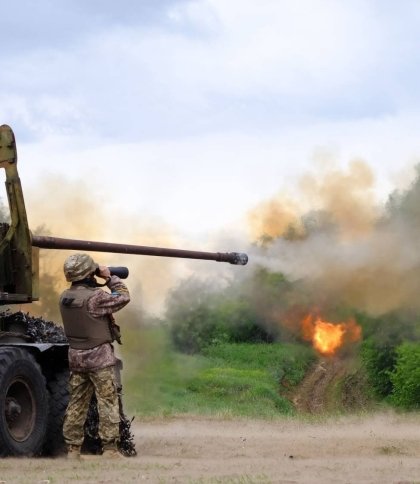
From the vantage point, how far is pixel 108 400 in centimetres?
1123

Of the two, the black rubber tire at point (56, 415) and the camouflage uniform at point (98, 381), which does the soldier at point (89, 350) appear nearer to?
the camouflage uniform at point (98, 381)

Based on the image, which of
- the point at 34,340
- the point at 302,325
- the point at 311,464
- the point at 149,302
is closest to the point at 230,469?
the point at 311,464

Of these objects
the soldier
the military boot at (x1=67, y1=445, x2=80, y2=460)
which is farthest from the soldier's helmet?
the military boot at (x1=67, y1=445, x2=80, y2=460)

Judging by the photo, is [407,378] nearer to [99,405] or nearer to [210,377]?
[210,377]

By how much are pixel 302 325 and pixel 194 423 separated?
19125 mm

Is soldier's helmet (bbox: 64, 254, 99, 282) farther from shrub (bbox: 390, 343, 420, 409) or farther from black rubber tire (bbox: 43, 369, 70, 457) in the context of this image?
shrub (bbox: 390, 343, 420, 409)

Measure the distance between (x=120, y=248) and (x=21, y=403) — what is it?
3.07 metres

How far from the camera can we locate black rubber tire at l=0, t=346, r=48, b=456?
1088 cm

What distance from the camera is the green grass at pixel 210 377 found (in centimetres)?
2420

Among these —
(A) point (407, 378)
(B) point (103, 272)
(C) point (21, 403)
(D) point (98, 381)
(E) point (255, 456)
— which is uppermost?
(B) point (103, 272)

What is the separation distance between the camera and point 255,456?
11.4 metres

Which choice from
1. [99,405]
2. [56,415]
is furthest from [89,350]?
[56,415]

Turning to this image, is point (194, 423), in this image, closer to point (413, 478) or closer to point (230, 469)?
point (230, 469)

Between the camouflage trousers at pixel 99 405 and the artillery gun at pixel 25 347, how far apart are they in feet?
1.20
